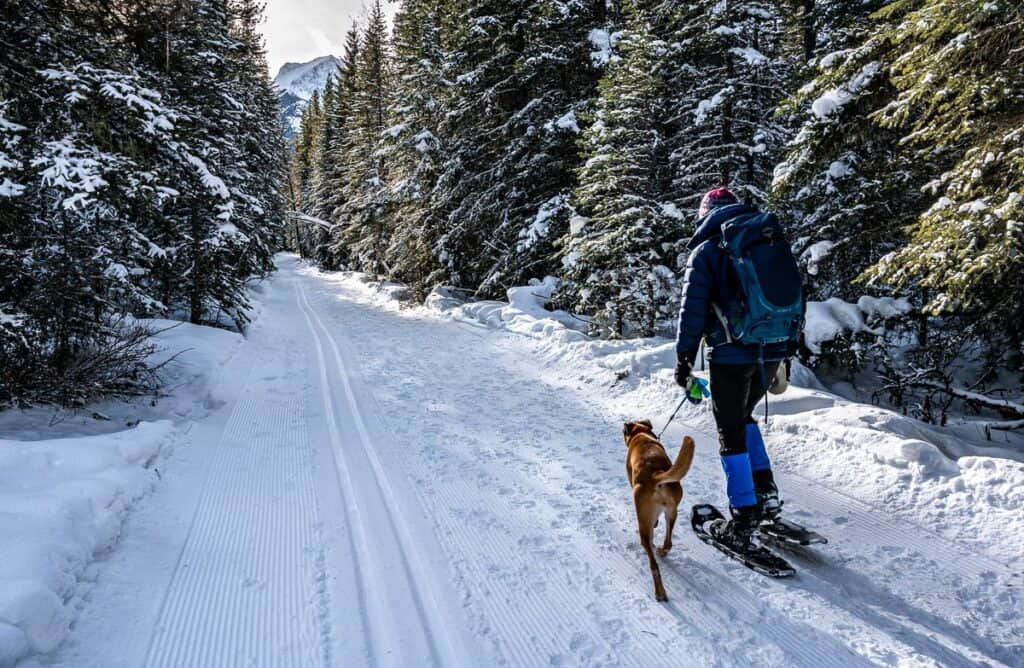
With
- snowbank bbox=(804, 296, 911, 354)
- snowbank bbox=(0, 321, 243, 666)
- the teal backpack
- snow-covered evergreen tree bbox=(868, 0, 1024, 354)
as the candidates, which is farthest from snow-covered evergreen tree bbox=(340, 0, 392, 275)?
the teal backpack

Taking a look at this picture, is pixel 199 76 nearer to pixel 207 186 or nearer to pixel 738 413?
pixel 207 186

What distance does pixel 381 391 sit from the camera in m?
7.74

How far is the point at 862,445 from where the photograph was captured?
15.1 feet

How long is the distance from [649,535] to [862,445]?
280 centimetres

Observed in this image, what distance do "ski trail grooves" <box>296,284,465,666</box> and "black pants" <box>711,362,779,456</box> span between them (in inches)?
83.4

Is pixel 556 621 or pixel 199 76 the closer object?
pixel 556 621

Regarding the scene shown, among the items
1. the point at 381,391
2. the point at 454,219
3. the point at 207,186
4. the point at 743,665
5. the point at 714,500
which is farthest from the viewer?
the point at 454,219

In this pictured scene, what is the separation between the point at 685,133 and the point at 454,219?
788 cm

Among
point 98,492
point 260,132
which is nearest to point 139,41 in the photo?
point 98,492

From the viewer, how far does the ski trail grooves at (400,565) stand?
267 centimetres

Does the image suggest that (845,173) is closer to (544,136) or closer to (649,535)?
(649,535)

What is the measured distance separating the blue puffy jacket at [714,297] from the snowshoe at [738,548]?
1.17 metres

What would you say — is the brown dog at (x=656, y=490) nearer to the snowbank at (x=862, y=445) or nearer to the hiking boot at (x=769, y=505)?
the hiking boot at (x=769, y=505)

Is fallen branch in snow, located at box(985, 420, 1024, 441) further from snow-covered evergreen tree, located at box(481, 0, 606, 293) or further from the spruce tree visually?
snow-covered evergreen tree, located at box(481, 0, 606, 293)
